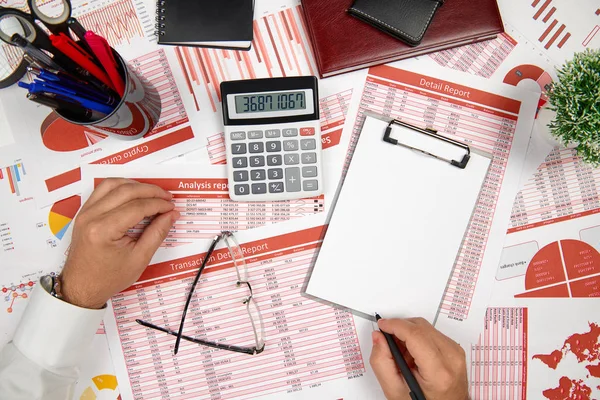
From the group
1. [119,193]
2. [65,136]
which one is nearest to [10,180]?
[65,136]

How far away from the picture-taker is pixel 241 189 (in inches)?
28.5

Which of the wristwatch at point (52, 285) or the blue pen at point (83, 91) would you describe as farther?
the wristwatch at point (52, 285)

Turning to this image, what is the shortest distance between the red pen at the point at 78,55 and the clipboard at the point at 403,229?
1.38 ft

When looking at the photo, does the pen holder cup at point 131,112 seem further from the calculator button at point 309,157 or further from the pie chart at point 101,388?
the pie chart at point 101,388

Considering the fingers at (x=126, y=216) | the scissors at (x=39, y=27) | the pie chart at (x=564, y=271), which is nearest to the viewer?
the scissors at (x=39, y=27)

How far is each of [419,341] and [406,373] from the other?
0.06m

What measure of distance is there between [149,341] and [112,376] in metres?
0.09

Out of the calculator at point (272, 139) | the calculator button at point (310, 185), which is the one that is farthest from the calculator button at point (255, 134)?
the calculator button at point (310, 185)

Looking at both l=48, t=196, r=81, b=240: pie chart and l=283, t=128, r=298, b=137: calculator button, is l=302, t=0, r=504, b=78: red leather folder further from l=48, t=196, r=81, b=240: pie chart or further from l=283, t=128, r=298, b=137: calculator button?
l=48, t=196, r=81, b=240: pie chart

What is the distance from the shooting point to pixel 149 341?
0.76 metres

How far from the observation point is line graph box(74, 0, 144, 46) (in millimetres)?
770

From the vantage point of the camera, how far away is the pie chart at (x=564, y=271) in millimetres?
756

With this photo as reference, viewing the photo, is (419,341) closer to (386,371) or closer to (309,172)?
(386,371)

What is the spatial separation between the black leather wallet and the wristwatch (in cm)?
69
